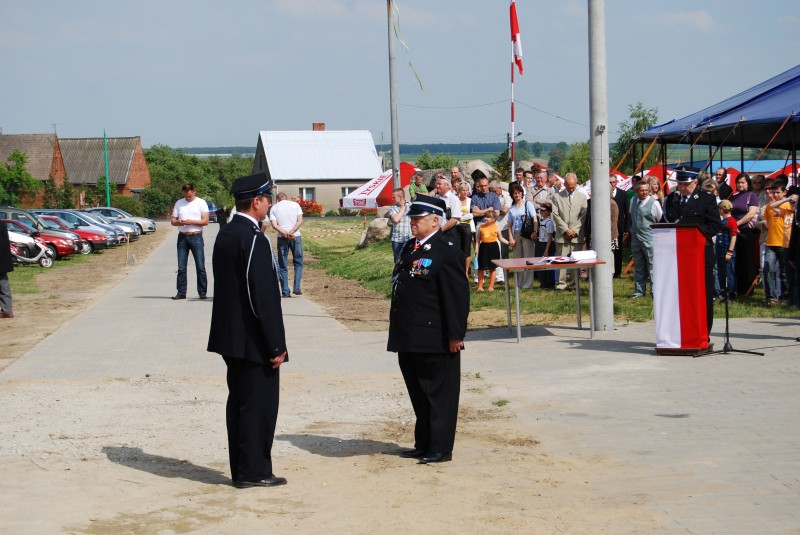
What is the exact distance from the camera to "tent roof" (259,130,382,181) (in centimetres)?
9388

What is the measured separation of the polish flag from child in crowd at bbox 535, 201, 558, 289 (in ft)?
22.4

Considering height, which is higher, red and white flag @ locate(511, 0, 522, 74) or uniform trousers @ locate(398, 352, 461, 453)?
red and white flag @ locate(511, 0, 522, 74)

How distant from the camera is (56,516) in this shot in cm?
601

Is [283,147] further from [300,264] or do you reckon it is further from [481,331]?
[481,331]

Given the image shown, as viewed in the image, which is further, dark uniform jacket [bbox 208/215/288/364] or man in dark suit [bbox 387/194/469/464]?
man in dark suit [bbox 387/194/469/464]

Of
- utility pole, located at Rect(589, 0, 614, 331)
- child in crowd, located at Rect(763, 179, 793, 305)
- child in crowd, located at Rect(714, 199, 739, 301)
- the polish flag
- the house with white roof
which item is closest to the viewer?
the polish flag

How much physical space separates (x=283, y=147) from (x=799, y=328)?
287ft

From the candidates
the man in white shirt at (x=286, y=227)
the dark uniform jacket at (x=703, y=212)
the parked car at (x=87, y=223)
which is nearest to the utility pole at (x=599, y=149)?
the dark uniform jacket at (x=703, y=212)

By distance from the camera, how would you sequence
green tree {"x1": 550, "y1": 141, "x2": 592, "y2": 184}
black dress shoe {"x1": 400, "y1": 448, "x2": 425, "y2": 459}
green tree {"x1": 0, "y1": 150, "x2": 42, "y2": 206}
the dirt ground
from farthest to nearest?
green tree {"x1": 0, "y1": 150, "x2": 42, "y2": 206} < green tree {"x1": 550, "y1": 141, "x2": 592, "y2": 184} < black dress shoe {"x1": 400, "y1": 448, "x2": 425, "y2": 459} < the dirt ground

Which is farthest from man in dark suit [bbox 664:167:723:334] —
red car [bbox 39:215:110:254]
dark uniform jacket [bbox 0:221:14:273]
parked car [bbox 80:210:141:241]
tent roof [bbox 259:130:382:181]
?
tent roof [bbox 259:130:382:181]

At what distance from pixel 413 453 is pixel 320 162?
88634 mm

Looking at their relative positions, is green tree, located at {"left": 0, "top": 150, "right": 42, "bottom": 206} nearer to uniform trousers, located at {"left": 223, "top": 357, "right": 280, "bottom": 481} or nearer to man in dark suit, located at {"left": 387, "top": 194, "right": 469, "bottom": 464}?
man in dark suit, located at {"left": 387, "top": 194, "right": 469, "bottom": 464}

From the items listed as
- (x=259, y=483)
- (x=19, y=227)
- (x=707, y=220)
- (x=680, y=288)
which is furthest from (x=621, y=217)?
(x=19, y=227)

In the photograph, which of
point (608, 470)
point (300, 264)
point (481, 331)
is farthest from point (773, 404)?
point (300, 264)
